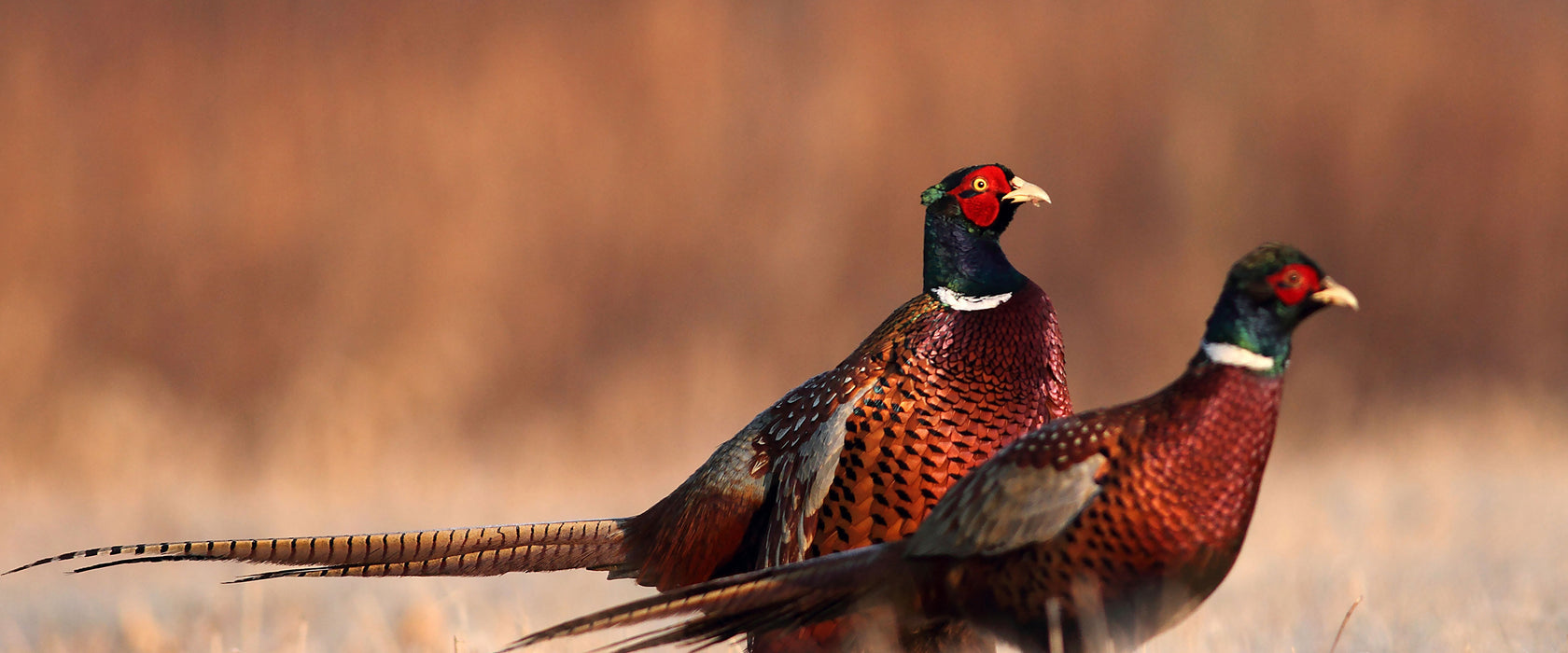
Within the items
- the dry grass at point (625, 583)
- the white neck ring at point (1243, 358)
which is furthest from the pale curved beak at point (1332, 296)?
the dry grass at point (625, 583)

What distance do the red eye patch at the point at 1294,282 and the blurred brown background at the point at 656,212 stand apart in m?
5.87

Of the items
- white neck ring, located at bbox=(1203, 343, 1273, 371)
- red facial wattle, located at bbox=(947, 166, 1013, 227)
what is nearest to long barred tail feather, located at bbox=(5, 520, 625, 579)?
red facial wattle, located at bbox=(947, 166, 1013, 227)

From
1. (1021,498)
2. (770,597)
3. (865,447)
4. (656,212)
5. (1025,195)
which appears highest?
(1025,195)

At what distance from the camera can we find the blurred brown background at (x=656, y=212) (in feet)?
30.1

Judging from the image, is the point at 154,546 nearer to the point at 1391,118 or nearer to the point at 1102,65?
the point at 1102,65

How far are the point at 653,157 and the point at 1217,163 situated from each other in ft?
13.1

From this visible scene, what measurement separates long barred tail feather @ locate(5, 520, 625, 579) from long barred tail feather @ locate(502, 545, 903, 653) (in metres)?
0.79

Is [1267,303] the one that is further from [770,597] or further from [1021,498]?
[770,597]

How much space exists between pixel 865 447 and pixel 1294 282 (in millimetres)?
1096

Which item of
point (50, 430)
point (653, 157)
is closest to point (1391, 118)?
point (653, 157)

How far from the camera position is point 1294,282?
2502 millimetres

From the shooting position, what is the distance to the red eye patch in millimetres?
2502

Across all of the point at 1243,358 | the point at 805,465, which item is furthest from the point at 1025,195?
the point at 1243,358

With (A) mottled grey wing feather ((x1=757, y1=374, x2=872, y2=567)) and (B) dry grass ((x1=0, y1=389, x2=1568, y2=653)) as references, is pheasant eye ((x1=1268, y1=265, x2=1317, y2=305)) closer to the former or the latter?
(A) mottled grey wing feather ((x1=757, y1=374, x2=872, y2=567))
